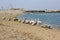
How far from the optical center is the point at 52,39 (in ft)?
41.6

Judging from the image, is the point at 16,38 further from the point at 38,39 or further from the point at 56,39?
the point at 56,39

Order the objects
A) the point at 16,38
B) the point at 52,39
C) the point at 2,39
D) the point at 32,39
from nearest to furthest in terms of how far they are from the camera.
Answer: the point at 2,39
the point at 16,38
the point at 32,39
the point at 52,39

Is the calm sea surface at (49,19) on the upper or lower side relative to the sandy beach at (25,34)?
lower

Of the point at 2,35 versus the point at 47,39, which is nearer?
the point at 2,35

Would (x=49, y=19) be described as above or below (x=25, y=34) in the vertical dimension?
below

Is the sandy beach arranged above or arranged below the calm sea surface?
above

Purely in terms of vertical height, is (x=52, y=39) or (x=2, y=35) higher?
(x=2, y=35)

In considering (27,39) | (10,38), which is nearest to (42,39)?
(27,39)

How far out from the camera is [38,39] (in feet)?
→ 39.8

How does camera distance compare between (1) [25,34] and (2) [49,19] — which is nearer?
(1) [25,34]

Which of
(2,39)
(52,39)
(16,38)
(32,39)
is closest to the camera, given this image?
(2,39)

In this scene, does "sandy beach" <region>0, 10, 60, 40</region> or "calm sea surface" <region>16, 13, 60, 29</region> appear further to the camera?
"calm sea surface" <region>16, 13, 60, 29</region>

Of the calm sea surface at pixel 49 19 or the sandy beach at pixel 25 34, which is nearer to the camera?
the sandy beach at pixel 25 34

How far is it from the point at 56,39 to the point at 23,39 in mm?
2523
